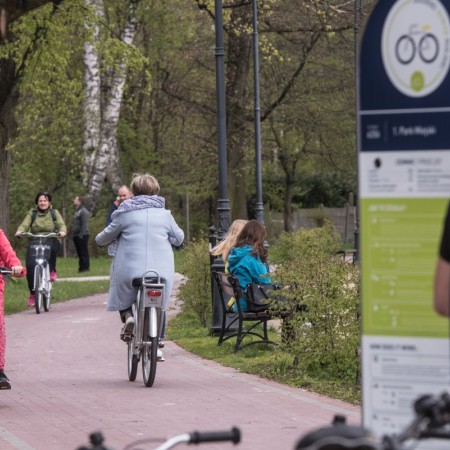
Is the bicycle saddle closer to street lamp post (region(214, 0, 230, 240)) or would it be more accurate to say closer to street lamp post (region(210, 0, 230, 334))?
street lamp post (region(210, 0, 230, 334))

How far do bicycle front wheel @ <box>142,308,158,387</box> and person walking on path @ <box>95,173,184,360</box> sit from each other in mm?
321

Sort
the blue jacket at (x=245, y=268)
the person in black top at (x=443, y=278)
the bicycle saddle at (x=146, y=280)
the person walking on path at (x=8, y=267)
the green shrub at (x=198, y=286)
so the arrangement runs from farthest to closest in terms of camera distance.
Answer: the green shrub at (x=198, y=286), the blue jacket at (x=245, y=268), the bicycle saddle at (x=146, y=280), the person walking on path at (x=8, y=267), the person in black top at (x=443, y=278)

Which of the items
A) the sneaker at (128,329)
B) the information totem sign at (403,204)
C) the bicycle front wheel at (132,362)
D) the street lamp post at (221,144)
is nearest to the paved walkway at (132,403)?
the bicycle front wheel at (132,362)

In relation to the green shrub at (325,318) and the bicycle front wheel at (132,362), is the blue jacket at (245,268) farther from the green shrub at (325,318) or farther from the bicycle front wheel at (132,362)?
the bicycle front wheel at (132,362)

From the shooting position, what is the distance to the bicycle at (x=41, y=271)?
21.7 m

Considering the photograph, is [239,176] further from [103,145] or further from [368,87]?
[368,87]

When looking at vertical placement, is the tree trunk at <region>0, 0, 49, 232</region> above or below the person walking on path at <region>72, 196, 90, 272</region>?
above

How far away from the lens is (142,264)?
41.0ft

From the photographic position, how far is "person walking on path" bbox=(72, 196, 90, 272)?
34.1 m

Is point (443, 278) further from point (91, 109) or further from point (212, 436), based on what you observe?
point (91, 109)

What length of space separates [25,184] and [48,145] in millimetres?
1477

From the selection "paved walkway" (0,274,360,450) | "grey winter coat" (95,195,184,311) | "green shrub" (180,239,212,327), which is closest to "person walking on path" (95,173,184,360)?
"grey winter coat" (95,195,184,311)

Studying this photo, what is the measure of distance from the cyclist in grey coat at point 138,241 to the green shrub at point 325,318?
3.75ft

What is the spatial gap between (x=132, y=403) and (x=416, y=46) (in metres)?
6.47
